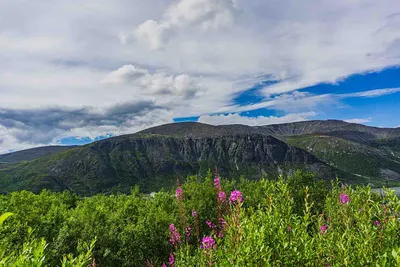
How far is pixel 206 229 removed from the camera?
143 ft

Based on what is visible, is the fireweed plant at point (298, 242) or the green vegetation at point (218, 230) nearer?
the fireweed plant at point (298, 242)

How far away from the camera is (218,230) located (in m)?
13.0

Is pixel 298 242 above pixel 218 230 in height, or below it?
above

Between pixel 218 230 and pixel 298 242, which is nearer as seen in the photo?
pixel 298 242

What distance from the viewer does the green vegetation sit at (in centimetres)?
682

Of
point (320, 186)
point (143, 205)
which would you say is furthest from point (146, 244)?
point (320, 186)

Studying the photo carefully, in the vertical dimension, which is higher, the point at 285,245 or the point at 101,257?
the point at 285,245

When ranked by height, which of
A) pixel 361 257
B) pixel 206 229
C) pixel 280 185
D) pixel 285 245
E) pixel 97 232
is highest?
pixel 280 185

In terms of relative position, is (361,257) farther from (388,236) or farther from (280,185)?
(280,185)

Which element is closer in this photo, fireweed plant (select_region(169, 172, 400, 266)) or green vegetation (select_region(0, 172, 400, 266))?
fireweed plant (select_region(169, 172, 400, 266))

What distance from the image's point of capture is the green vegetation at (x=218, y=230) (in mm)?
6824

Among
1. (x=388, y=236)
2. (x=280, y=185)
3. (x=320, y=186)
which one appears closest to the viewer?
(x=388, y=236)

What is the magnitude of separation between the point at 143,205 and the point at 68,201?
27.6 metres

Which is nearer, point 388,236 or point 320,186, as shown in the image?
point 388,236
